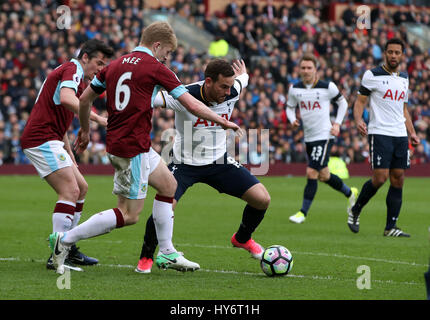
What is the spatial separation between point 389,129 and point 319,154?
2143mm

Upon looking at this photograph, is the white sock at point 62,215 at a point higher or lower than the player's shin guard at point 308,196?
higher

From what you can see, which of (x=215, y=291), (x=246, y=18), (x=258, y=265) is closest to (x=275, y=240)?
(x=258, y=265)

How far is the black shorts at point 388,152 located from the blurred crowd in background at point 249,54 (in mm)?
11333

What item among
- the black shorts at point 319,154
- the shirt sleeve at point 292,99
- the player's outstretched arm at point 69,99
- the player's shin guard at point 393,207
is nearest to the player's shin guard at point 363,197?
the player's shin guard at point 393,207

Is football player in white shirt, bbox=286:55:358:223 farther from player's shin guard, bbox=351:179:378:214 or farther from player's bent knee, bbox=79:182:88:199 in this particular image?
player's bent knee, bbox=79:182:88:199

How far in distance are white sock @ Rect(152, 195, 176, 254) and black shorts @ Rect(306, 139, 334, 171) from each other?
19.3 feet

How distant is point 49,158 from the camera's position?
7512 millimetres

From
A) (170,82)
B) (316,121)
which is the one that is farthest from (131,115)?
(316,121)

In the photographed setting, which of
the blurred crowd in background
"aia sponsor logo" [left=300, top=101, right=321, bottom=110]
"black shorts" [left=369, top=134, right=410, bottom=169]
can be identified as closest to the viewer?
"black shorts" [left=369, top=134, right=410, bottom=169]

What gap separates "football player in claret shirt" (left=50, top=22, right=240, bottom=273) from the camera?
6.74 metres

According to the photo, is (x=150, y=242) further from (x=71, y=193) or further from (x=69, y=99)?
(x=69, y=99)

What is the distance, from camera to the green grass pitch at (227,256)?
6.36 meters

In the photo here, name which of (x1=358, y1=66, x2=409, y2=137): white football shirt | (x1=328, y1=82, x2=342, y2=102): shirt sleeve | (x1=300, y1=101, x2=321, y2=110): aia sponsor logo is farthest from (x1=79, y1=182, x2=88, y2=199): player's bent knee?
(x1=328, y1=82, x2=342, y2=102): shirt sleeve

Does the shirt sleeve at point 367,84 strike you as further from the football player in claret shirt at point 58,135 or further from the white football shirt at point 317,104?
the football player in claret shirt at point 58,135
